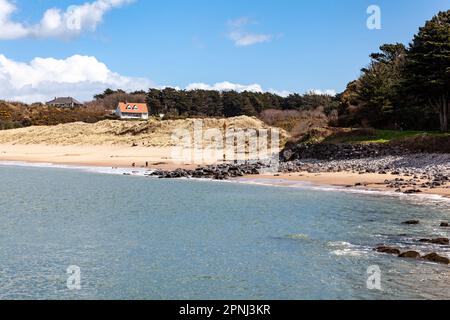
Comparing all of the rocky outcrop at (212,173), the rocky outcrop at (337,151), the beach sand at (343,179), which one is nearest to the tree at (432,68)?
the rocky outcrop at (337,151)

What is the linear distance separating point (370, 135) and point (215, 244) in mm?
35480

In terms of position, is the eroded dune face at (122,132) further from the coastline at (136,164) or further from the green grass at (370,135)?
the green grass at (370,135)

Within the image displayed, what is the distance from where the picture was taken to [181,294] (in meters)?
14.8

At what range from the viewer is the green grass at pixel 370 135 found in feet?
164

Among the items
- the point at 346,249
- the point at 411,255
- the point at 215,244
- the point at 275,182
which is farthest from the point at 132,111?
the point at 411,255

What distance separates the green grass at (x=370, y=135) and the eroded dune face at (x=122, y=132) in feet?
80.3

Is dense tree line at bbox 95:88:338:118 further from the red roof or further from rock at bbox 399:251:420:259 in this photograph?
rock at bbox 399:251:420:259

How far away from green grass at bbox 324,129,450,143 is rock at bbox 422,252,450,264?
1259 inches

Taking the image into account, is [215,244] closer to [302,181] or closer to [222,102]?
[302,181]

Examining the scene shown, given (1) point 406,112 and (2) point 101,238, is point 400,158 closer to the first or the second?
(1) point 406,112

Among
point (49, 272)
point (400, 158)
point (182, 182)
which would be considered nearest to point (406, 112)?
point (400, 158)

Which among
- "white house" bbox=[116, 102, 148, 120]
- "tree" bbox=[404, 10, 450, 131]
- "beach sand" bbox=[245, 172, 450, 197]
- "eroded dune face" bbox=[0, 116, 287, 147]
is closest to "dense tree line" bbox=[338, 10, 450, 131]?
"tree" bbox=[404, 10, 450, 131]

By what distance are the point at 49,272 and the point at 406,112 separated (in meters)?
47.6

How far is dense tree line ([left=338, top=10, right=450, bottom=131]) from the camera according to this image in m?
49.1
